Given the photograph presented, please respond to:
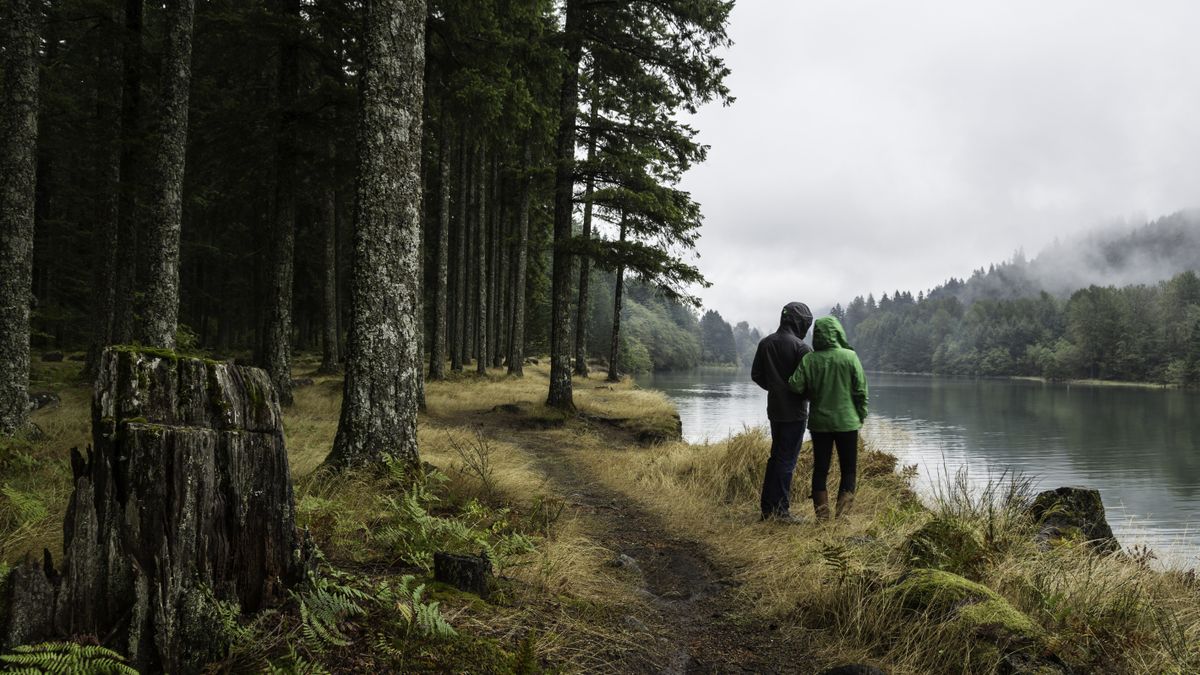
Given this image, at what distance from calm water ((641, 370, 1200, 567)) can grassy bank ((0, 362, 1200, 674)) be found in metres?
1.10

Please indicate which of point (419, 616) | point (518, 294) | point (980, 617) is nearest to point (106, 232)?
point (518, 294)

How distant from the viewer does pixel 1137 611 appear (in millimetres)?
3416

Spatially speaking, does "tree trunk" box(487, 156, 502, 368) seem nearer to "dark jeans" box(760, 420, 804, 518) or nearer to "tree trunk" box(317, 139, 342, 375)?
"tree trunk" box(317, 139, 342, 375)

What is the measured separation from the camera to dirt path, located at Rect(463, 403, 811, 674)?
A: 3.51m

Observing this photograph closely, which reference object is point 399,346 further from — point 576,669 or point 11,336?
point 11,336

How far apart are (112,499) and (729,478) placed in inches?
276

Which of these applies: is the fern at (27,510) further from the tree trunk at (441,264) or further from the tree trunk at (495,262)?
the tree trunk at (495,262)

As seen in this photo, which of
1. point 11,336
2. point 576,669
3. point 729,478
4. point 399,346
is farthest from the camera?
point 729,478

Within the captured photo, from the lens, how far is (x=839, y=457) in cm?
622

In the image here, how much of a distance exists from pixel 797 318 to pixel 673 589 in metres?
3.19

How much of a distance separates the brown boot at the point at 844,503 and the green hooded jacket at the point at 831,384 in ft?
2.23

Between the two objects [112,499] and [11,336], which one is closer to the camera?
[112,499]

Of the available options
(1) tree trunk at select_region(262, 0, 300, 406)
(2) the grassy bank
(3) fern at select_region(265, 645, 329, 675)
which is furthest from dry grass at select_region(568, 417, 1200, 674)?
(1) tree trunk at select_region(262, 0, 300, 406)

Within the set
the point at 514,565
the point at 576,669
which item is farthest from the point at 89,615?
the point at 514,565
